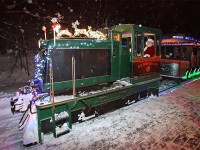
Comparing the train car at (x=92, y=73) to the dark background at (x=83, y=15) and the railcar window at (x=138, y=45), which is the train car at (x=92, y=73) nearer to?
the railcar window at (x=138, y=45)

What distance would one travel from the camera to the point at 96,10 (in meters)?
15.7

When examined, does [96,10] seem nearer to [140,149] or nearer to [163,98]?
[163,98]

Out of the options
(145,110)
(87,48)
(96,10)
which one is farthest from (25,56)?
(145,110)

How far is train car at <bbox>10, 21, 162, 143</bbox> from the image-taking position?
4871 mm

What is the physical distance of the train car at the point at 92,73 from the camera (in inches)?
192

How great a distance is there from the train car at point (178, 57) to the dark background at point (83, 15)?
6377 mm

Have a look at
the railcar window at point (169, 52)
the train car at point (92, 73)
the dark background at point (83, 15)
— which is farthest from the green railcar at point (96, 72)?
the dark background at point (83, 15)

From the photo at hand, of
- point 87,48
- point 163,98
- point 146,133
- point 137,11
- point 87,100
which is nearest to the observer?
point 146,133

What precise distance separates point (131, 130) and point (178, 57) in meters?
8.71

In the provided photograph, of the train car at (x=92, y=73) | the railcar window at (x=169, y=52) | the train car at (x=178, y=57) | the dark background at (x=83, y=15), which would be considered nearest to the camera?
the train car at (x=92, y=73)

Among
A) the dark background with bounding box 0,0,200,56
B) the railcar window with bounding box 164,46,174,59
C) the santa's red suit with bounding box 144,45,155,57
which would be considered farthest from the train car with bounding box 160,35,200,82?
the dark background with bounding box 0,0,200,56

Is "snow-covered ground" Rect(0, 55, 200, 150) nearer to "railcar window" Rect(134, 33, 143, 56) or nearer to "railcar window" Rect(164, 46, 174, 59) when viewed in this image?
"railcar window" Rect(134, 33, 143, 56)

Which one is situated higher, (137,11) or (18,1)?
(137,11)

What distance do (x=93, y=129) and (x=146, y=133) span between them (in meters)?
1.43
